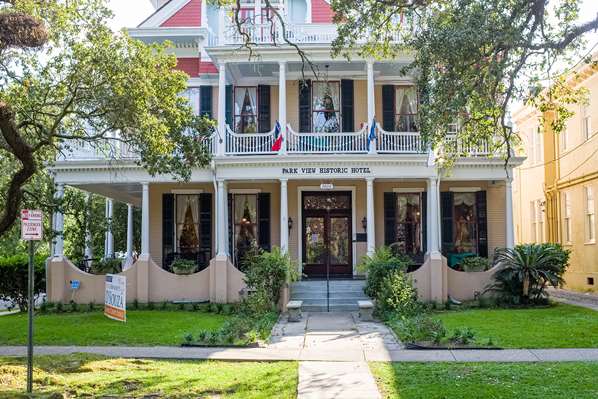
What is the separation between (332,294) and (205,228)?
5384 mm

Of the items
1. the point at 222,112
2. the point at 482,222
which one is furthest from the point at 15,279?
the point at 482,222

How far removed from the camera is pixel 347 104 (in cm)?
2178

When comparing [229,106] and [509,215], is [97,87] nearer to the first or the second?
[229,106]

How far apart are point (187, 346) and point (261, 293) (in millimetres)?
4840

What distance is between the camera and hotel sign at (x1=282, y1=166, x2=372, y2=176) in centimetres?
1956

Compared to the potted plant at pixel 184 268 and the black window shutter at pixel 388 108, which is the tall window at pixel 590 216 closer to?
the black window shutter at pixel 388 108

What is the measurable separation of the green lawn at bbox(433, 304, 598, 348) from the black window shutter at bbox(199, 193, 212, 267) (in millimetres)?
8346

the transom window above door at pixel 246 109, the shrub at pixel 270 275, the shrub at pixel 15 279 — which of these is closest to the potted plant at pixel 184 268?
the shrub at pixel 270 275

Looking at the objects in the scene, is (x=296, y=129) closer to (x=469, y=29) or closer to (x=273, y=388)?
(x=469, y=29)

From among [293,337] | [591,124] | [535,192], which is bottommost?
[293,337]

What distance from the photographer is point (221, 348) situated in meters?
12.0

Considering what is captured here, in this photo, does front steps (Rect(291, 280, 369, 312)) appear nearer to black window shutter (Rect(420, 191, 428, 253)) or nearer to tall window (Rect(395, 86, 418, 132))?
black window shutter (Rect(420, 191, 428, 253))

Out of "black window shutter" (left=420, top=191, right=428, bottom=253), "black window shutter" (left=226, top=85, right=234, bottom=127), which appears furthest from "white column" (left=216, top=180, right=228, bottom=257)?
"black window shutter" (left=420, top=191, right=428, bottom=253)

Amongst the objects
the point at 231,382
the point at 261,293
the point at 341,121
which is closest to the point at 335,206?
the point at 341,121
